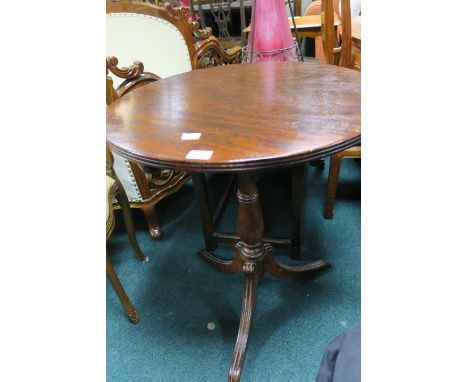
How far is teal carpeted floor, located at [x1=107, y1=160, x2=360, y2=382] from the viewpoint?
1.04m

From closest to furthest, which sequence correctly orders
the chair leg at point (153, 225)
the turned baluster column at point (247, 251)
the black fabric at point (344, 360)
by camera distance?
the black fabric at point (344, 360), the turned baluster column at point (247, 251), the chair leg at point (153, 225)

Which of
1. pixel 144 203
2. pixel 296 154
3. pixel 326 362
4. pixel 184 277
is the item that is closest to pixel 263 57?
pixel 144 203

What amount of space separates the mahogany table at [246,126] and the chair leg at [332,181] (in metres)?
0.34

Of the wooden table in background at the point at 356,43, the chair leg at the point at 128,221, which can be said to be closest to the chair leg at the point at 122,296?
the chair leg at the point at 128,221

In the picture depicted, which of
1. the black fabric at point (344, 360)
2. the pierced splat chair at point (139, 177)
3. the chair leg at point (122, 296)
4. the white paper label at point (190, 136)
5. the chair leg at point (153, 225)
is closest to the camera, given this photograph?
the black fabric at point (344, 360)

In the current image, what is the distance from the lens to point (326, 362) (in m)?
0.63

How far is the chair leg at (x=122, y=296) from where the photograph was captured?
1.09 m

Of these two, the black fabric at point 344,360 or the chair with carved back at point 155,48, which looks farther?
the chair with carved back at point 155,48

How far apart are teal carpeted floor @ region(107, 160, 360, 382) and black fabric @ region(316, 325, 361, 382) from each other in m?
0.40

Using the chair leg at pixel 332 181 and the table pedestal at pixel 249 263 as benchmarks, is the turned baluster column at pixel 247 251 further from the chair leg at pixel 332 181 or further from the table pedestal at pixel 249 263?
the chair leg at pixel 332 181

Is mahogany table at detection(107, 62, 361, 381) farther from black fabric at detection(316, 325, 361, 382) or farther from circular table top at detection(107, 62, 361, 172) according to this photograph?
black fabric at detection(316, 325, 361, 382)

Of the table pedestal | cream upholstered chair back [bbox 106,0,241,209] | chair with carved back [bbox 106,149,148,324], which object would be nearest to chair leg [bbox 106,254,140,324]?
chair with carved back [bbox 106,149,148,324]

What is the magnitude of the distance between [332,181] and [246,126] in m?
0.84

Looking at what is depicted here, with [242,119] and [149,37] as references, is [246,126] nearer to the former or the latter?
[242,119]
